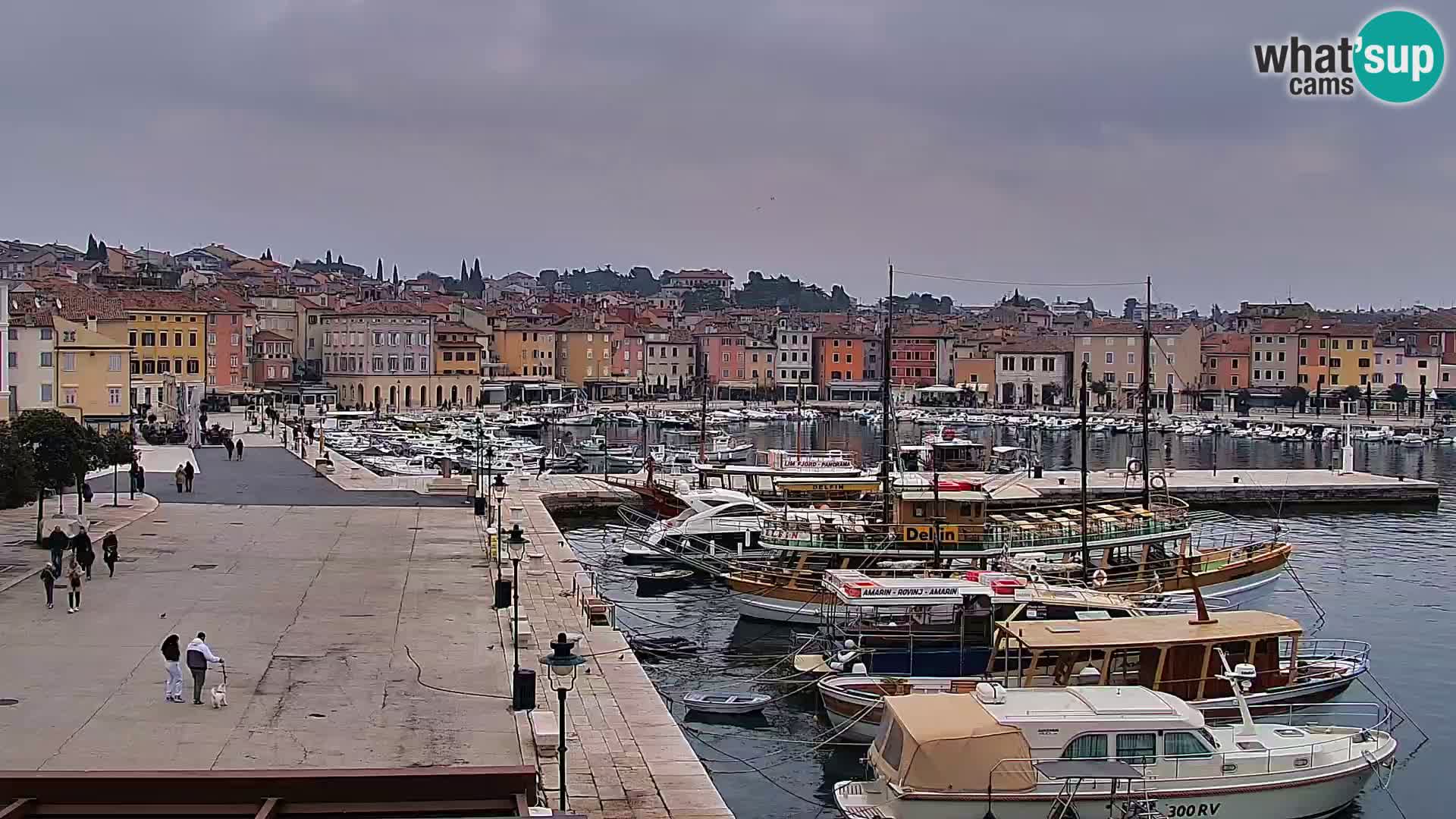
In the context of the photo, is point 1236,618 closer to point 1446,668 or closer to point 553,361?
point 1446,668

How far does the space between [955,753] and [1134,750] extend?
2136 mm

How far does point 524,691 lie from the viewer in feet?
59.8

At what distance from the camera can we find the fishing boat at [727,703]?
75.5 feet

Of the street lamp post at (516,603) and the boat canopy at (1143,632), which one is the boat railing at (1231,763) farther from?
the street lamp post at (516,603)

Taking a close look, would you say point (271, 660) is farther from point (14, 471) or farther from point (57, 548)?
point (14, 471)

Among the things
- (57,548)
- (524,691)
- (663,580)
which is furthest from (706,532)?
(524,691)

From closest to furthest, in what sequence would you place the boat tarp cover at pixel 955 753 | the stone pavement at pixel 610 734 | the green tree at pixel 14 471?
the stone pavement at pixel 610 734
the boat tarp cover at pixel 955 753
the green tree at pixel 14 471

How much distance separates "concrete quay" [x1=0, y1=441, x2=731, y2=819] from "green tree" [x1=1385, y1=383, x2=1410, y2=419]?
98220 millimetres

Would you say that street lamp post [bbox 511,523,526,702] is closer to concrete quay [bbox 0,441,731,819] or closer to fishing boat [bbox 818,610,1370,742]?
concrete quay [bbox 0,441,731,819]

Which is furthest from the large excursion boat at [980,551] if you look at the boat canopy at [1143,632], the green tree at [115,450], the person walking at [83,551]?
the green tree at [115,450]

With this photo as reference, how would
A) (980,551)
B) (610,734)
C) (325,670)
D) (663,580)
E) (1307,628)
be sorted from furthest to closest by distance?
(663,580), (980,551), (1307,628), (325,670), (610,734)

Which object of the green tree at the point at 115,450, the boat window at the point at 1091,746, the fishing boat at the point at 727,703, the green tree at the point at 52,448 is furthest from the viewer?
the green tree at the point at 115,450

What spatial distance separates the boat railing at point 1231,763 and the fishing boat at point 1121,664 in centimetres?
140

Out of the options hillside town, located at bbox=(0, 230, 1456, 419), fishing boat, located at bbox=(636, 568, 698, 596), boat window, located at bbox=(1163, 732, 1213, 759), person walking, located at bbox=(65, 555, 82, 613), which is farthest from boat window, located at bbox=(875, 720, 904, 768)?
hillside town, located at bbox=(0, 230, 1456, 419)
